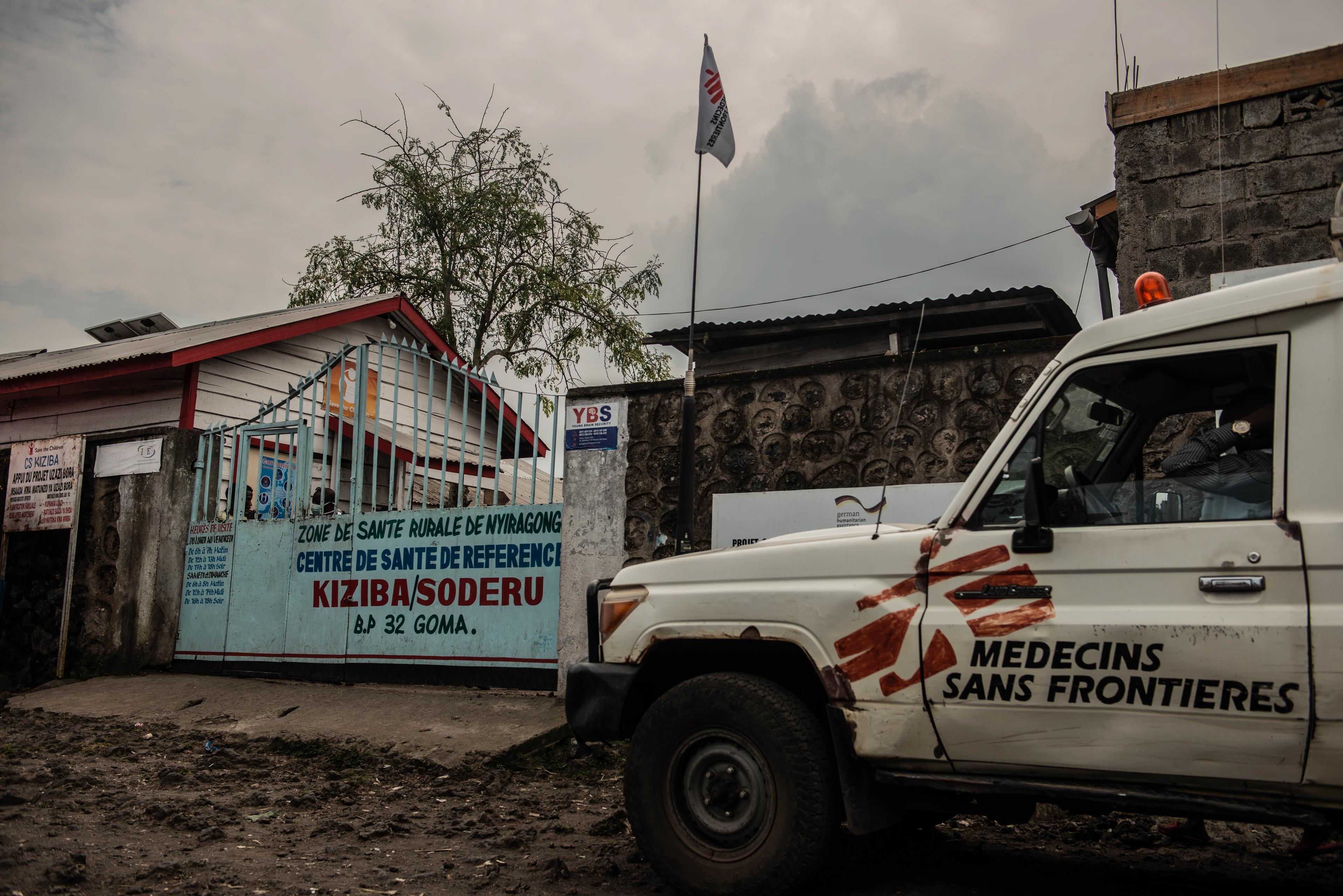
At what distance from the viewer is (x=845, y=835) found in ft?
14.8

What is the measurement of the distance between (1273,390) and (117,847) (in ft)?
15.1

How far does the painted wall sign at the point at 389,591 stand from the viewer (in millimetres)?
7246

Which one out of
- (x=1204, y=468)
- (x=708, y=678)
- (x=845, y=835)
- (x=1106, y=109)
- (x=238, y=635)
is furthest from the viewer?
(x=238, y=635)

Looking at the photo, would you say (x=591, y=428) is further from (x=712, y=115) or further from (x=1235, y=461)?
(x=1235, y=461)

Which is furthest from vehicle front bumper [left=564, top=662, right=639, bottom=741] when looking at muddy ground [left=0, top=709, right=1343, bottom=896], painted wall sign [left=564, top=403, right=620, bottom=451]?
painted wall sign [left=564, top=403, right=620, bottom=451]

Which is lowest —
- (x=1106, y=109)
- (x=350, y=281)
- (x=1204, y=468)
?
(x=1204, y=468)

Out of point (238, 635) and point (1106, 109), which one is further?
point (238, 635)

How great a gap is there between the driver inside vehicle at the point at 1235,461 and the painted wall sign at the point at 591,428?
4.51 m

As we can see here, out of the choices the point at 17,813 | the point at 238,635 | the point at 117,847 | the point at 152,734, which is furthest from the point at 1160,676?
the point at 238,635

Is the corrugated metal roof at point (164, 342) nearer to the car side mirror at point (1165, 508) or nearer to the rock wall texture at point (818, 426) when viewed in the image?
the rock wall texture at point (818, 426)

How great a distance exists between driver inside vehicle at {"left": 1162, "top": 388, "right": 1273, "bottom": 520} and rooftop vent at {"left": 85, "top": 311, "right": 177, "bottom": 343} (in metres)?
14.6

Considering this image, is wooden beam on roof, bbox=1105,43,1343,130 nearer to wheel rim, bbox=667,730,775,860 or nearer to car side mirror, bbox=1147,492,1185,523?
car side mirror, bbox=1147,492,1185,523

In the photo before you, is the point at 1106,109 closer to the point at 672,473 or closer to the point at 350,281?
the point at 672,473

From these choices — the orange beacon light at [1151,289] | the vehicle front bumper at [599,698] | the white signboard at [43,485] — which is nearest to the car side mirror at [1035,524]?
the orange beacon light at [1151,289]
